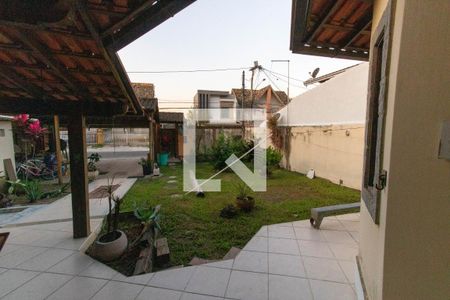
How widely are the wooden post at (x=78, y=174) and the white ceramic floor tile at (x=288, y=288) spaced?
2.62 metres

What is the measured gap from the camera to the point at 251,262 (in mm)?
2566

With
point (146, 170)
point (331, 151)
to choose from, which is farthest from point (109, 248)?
point (331, 151)

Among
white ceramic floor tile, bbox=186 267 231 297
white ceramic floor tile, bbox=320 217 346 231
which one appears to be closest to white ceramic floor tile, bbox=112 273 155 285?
white ceramic floor tile, bbox=186 267 231 297

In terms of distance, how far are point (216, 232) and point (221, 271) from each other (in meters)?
1.14

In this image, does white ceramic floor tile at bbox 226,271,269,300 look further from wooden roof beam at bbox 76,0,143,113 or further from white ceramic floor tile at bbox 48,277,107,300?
wooden roof beam at bbox 76,0,143,113

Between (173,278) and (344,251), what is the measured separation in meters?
2.08

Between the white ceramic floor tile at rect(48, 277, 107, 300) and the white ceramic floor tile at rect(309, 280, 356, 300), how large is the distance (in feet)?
6.74

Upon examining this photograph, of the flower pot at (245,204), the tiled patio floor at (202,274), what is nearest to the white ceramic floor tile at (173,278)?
the tiled patio floor at (202,274)

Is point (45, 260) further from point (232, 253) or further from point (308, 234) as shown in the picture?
point (308, 234)

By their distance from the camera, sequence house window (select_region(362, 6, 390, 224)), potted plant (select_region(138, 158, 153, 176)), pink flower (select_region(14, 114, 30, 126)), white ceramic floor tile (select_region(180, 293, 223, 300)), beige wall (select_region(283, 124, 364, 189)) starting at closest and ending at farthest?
1. house window (select_region(362, 6, 390, 224))
2. white ceramic floor tile (select_region(180, 293, 223, 300))
3. beige wall (select_region(283, 124, 364, 189))
4. pink flower (select_region(14, 114, 30, 126))
5. potted plant (select_region(138, 158, 153, 176))

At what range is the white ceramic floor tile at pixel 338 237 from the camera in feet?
10.00

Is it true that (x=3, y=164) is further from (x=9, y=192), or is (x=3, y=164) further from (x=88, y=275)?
(x=88, y=275)

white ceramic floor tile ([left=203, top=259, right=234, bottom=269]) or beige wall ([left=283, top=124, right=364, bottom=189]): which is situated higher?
beige wall ([left=283, top=124, right=364, bottom=189])

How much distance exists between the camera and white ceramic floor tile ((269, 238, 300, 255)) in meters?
2.81
